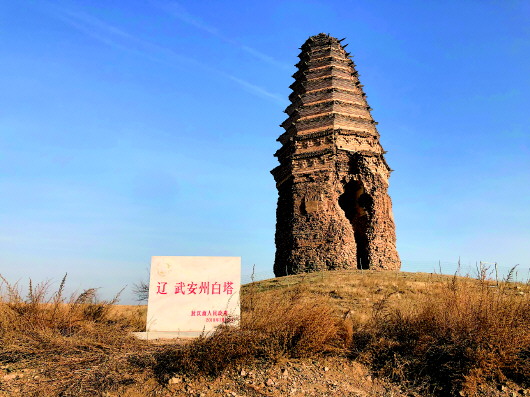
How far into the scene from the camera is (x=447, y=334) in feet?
19.2

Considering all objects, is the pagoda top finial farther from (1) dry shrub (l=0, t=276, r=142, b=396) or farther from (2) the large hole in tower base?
(1) dry shrub (l=0, t=276, r=142, b=396)

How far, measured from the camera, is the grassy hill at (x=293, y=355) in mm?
5074

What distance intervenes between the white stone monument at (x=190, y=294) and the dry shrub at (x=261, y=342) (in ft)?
2.05

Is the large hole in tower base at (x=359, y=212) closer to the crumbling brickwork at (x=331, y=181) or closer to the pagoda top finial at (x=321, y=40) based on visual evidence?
the crumbling brickwork at (x=331, y=181)

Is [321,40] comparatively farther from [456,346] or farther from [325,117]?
[456,346]

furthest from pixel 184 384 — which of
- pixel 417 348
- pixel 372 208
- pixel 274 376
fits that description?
pixel 372 208

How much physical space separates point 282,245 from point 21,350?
1490 cm

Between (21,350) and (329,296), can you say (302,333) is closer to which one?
(21,350)

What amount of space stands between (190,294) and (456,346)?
4.41 meters

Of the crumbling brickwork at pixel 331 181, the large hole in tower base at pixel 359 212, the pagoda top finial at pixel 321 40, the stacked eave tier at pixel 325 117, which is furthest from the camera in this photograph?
the pagoda top finial at pixel 321 40

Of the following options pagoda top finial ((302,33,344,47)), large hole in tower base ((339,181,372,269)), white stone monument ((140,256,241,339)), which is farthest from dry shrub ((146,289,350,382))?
pagoda top finial ((302,33,344,47))

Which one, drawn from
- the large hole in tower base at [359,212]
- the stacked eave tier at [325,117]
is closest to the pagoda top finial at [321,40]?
the stacked eave tier at [325,117]

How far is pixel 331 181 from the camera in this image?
19.3 metres

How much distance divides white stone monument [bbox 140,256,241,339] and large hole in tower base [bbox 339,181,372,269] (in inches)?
500
